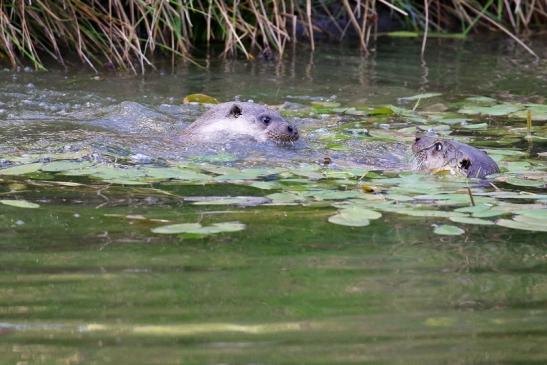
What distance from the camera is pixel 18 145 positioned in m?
5.30

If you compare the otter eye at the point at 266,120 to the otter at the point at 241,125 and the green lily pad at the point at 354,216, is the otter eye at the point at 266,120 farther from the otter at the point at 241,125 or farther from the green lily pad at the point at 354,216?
the green lily pad at the point at 354,216

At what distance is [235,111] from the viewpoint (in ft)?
19.6

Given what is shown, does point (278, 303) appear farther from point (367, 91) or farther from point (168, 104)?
point (367, 91)

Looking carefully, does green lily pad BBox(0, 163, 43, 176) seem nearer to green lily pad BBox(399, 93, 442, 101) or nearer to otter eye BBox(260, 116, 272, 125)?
otter eye BBox(260, 116, 272, 125)

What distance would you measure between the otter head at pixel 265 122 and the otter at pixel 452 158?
0.82 meters

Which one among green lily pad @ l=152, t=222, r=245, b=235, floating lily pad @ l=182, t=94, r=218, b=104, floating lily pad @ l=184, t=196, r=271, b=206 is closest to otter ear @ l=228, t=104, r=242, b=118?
floating lily pad @ l=182, t=94, r=218, b=104

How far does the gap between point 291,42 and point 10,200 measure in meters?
5.32

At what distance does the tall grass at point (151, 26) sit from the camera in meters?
7.45

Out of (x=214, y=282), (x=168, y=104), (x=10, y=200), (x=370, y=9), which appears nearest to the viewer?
(x=214, y=282)

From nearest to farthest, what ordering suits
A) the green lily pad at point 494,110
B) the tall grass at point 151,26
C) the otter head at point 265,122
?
the otter head at point 265,122
the green lily pad at point 494,110
the tall grass at point 151,26

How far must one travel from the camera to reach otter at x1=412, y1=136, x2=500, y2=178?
4.71m

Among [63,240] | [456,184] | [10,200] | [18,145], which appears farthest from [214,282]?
[18,145]

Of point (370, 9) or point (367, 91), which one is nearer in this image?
point (367, 91)

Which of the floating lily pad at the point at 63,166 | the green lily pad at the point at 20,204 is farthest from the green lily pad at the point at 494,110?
the green lily pad at the point at 20,204
